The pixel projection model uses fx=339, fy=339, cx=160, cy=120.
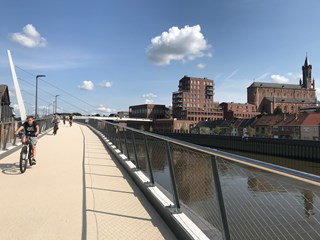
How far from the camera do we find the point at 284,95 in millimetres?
181375

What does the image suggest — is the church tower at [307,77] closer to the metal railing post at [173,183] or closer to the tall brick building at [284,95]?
the tall brick building at [284,95]

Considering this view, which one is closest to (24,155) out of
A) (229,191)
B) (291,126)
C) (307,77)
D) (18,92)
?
(229,191)

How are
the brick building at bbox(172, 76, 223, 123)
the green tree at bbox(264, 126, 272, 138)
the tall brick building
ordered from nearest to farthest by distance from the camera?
the green tree at bbox(264, 126, 272, 138), the brick building at bbox(172, 76, 223, 123), the tall brick building

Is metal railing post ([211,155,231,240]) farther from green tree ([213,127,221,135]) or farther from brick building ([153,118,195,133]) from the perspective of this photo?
brick building ([153,118,195,133])

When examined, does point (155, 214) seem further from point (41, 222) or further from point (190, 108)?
point (190, 108)

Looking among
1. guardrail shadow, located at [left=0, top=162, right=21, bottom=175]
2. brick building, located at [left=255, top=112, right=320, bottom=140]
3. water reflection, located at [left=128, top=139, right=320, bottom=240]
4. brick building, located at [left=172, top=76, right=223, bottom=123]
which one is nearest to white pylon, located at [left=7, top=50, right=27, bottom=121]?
guardrail shadow, located at [left=0, top=162, right=21, bottom=175]

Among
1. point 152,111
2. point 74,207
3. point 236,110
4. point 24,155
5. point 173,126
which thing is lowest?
point 173,126

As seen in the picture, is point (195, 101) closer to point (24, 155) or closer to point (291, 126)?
point (291, 126)

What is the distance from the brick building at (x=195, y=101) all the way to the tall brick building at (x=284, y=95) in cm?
2477

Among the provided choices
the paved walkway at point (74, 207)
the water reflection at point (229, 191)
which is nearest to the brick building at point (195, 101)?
the paved walkway at point (74, 207)

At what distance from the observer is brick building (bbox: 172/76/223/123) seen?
Result: 139 meters

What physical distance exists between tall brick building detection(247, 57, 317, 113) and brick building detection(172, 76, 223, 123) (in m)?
24.8

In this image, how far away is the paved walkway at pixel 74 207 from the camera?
14.0 ft

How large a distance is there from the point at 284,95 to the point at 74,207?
189 meters
